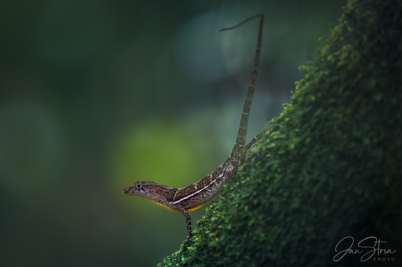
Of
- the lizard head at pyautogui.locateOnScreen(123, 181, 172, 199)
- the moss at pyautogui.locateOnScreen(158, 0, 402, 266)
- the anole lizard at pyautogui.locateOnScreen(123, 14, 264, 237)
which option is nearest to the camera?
the moss at pyautogui.locateOnScreen(158, 0, 402, 266)

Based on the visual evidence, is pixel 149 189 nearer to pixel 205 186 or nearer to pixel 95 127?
pixel 205 186

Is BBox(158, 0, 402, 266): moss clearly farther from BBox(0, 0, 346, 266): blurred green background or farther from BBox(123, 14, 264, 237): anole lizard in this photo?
BBox(0, 0, 346, 266): blurred green background

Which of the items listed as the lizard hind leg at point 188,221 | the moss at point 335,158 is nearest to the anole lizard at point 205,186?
the lizard hind leg at point 188,221

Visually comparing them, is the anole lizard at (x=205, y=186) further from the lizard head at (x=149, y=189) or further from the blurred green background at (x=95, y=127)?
the blurred green background at (x=95, y=127)

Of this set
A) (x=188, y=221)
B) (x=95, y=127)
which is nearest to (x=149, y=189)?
(x=188, y=221)

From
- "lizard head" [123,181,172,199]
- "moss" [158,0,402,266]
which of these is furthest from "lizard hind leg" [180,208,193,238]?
"moss" [158,0,402,266]

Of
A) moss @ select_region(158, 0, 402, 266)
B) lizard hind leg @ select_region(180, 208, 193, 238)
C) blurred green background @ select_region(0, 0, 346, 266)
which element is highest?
blurred green background @ select_region(0, 0, 346, 266)
